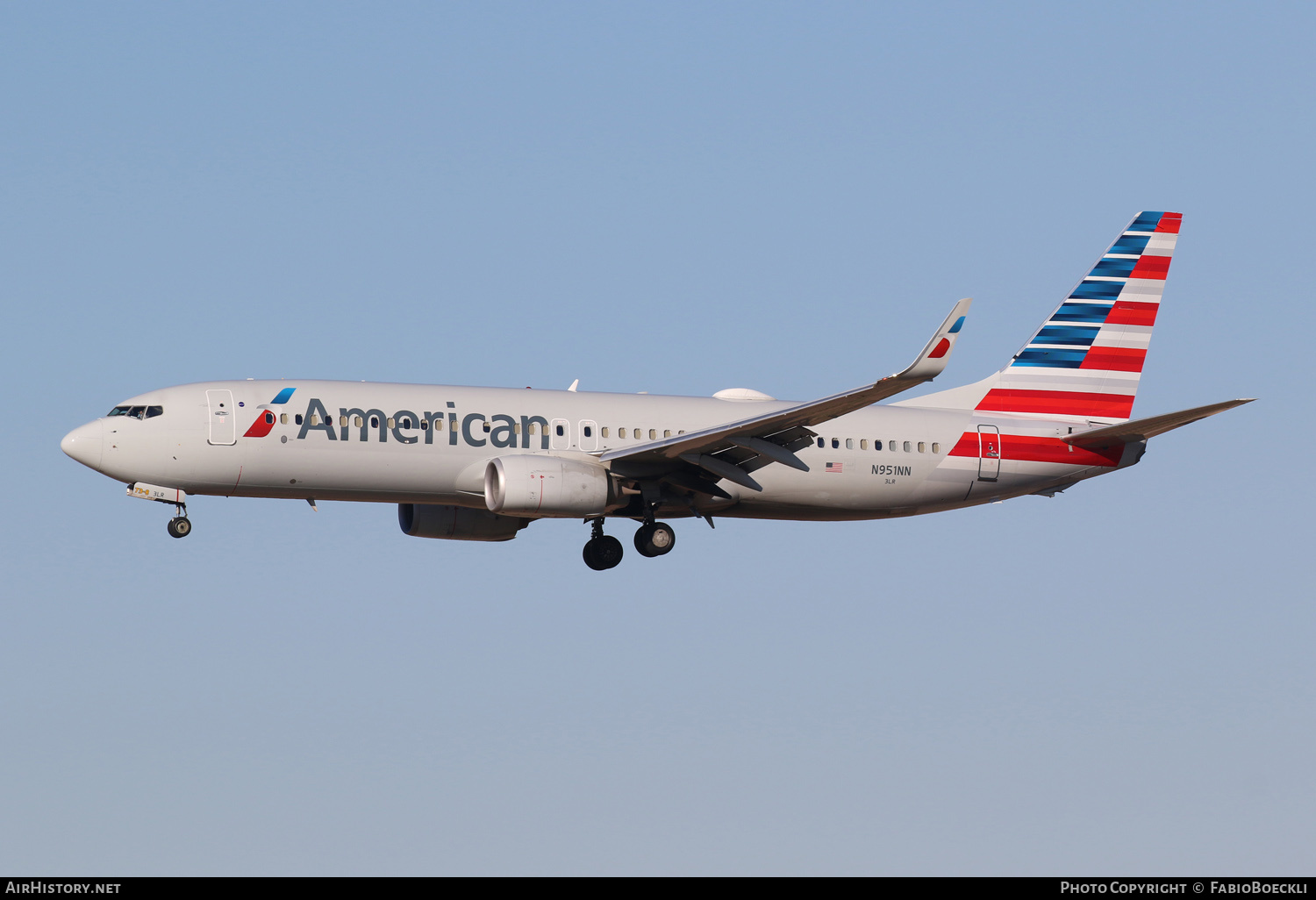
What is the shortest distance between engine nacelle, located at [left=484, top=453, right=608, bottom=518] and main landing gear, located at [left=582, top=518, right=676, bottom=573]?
2.29m

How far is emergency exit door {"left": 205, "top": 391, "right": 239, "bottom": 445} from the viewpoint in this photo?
42281 mm

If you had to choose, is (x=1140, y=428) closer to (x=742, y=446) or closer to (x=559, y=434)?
(x=742, y=446)

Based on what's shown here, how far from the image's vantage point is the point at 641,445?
44.3 metres

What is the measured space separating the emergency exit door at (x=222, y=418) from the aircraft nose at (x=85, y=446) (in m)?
2.75

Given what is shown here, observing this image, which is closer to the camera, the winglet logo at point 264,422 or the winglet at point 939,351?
the winglet at point 939,351

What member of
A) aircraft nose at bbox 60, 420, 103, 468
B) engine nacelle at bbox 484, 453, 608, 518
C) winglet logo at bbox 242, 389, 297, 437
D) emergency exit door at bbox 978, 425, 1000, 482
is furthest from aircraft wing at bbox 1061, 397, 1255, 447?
aircraft nose at bbox 60, 420, 103, 468

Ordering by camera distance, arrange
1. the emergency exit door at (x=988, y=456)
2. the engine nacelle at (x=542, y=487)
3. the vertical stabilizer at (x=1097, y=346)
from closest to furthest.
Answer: the engine nacelle at (x=542, y=487), the emergency exit door at (x=988, y=456), the vertical stabilizer at (x=1097, y=346)

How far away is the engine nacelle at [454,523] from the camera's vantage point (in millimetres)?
47781

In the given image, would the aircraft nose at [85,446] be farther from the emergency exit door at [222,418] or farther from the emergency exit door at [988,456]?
the emergency exit door at [988,456]

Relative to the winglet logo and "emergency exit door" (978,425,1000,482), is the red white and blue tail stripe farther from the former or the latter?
the winglet logo

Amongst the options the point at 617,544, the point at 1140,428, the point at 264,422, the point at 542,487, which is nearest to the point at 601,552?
the point at 617,544

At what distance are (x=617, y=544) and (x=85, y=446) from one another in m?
13.6

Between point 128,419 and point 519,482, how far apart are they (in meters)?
9.67

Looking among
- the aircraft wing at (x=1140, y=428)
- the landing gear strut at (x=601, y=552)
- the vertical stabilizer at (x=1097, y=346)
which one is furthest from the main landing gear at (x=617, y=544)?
the aircraft wing at (x=1140, y=428)
